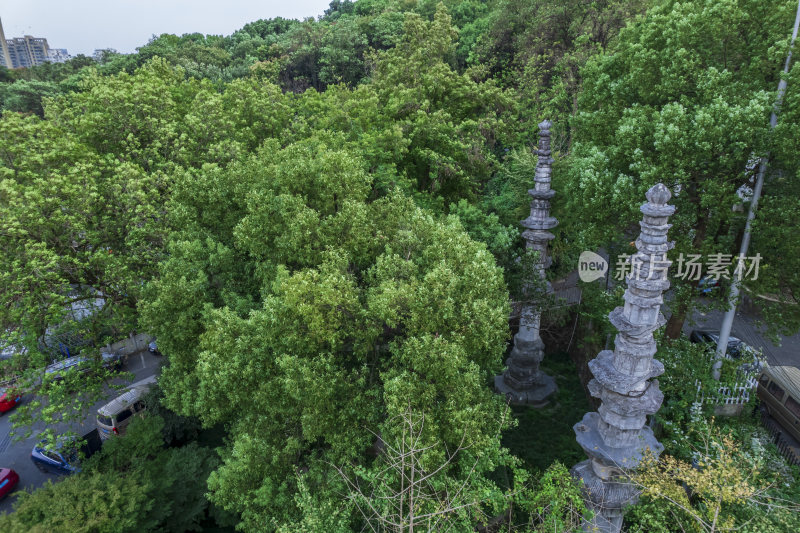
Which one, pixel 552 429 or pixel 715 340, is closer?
pixel 552 429

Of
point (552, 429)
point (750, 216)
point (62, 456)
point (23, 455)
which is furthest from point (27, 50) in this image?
point (750, 216)

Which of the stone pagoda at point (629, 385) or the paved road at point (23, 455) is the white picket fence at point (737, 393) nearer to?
the stone pagoda at point (629, 385)

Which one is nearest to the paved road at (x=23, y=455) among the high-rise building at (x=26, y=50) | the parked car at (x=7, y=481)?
the parked car at (x=7, y=481)

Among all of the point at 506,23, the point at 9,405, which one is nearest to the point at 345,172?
the point at 9,405

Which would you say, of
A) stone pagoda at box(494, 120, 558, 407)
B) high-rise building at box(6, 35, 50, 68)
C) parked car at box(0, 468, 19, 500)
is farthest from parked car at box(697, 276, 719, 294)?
high-rise building at box(6, 35, 50, 68)

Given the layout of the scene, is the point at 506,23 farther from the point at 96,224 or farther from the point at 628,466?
the point at 628,466

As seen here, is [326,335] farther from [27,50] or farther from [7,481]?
[27,50]

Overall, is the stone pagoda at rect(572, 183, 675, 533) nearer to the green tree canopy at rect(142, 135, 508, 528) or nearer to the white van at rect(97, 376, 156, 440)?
the green tree canopy at rect(142, 135, 508, 528)
